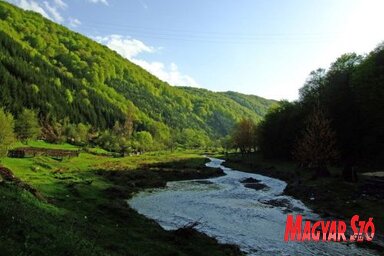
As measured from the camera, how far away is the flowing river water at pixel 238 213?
35750 millimetres

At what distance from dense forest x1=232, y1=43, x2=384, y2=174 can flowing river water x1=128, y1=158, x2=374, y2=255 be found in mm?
14120

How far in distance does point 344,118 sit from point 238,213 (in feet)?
181

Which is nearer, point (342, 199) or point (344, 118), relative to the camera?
point (342, 199)

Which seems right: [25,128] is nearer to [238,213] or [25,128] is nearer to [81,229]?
[238,213]

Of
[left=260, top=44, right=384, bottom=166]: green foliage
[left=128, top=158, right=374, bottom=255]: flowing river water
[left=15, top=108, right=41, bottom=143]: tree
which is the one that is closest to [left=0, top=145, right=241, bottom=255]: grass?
[left=128, top=158, right=374, bottom=255]: flowing river water

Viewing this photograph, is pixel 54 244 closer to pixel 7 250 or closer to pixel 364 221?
pixel 7 250

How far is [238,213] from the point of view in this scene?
5216cm

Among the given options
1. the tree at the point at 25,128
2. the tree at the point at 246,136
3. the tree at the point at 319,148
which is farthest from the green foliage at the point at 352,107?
the tree at the point at 25,128

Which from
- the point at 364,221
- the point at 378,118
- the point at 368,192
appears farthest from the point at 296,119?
the point at 364,221

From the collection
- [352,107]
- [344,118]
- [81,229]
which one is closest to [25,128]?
[344,118]

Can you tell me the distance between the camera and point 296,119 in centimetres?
12412

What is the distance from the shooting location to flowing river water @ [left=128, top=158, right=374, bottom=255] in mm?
35750

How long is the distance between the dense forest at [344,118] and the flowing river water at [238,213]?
1412 cm

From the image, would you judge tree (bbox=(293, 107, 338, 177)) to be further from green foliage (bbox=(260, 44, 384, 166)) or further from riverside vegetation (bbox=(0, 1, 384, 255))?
green foliage (bbox=(260, 44, 384, 166))
